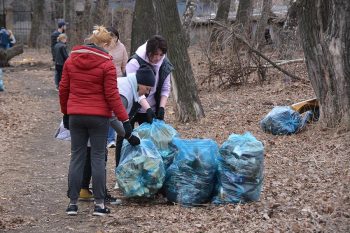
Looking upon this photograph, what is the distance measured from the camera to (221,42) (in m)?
15.0

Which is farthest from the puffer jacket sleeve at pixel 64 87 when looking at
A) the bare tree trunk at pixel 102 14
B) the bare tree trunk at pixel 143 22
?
the bare tree trunk at pixel 102 14

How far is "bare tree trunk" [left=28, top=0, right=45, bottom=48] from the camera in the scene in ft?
125

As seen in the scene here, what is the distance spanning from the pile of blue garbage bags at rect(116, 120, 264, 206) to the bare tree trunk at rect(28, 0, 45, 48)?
32.9 metres

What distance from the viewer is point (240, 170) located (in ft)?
19.8

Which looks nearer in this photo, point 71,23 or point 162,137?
point 162,137

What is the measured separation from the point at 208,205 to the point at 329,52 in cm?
406

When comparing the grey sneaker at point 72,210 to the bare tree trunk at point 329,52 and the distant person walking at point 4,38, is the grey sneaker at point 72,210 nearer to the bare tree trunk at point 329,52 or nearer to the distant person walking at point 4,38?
the bare tree trunk at point 329,52

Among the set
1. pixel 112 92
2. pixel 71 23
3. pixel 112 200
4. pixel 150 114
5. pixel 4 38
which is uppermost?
pixel 112 92

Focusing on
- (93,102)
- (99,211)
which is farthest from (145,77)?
→ (99,211)

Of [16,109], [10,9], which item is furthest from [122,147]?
[10,9]

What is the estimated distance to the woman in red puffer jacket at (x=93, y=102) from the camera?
19.0 feet

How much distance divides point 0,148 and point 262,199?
5163 millimetres

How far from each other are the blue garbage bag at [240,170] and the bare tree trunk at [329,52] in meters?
3.34

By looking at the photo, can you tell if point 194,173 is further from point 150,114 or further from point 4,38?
point 4,38
